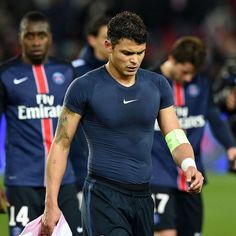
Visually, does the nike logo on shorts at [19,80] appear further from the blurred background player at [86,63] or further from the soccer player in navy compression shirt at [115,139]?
the soccer player in navy compression shirt at [115,139]

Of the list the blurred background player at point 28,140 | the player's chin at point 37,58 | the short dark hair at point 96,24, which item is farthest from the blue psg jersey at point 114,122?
the short dark hair at point 96,24

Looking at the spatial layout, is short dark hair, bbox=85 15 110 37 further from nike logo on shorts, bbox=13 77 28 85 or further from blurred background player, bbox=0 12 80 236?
nike logo on shorts, bbox=13 77 28 85

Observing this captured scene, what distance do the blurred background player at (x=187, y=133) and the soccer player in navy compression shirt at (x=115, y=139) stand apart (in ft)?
8.03

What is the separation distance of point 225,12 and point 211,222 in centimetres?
997

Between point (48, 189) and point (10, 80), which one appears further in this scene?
point (10, 80)

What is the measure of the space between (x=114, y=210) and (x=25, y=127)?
1977mm

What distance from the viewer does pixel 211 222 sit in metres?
12.7

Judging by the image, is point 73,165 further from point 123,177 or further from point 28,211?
point 123,177

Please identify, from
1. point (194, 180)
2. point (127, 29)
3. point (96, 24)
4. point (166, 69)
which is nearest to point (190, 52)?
point (166, 69)

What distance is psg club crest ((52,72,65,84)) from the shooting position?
8406mm

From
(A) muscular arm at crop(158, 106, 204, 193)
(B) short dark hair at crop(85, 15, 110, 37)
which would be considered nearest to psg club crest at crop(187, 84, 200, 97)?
(B) short dark hair at crop(85, 15, 110, 37)

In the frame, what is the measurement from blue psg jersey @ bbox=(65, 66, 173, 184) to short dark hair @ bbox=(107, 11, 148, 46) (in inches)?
11.7

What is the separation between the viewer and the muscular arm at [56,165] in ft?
20.8

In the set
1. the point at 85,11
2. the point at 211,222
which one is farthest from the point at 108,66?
the point at 85,11
